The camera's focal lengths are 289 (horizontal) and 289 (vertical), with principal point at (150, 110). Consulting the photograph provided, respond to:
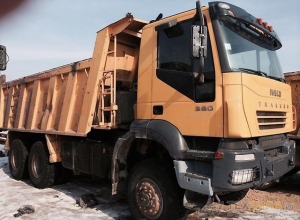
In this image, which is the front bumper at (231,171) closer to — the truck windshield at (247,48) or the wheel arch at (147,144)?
the wheel arch at (147,144)

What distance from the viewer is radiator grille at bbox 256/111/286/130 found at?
346 centimetres

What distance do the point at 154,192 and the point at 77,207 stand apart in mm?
1843

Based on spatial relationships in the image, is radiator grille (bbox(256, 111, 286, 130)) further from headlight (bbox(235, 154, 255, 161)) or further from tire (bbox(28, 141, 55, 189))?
tire (bbox(28, 141, 55, 189))

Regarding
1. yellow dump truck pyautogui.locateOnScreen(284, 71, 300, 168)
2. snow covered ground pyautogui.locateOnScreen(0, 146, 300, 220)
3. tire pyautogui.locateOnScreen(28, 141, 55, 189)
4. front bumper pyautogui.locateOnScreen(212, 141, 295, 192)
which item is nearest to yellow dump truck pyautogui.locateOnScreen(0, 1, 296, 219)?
front bumper pyautogui.locateOnScreen(212, 141, 295, 192)

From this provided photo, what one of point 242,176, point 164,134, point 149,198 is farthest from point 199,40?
point 149,198

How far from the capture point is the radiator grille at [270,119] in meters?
3.46

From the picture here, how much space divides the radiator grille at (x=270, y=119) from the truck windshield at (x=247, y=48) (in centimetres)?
51

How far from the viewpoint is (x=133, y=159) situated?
448 cm

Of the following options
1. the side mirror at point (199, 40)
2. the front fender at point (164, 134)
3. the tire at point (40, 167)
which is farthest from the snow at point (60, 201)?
the side mirror at point (199, 40)

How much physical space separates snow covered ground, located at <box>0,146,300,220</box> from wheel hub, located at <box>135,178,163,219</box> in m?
0.65

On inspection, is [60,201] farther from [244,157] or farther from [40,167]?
[244,157]

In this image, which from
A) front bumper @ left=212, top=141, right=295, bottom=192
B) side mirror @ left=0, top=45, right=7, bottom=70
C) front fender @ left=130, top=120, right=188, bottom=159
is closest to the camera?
front bumper @ left=212, top=141, right=295, bottom=192

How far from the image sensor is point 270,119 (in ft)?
12.2

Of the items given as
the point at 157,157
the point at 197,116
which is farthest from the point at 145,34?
the point at 157,157
